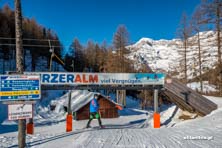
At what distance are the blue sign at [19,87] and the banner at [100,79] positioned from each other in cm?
973

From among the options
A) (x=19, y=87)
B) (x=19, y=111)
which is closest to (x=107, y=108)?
(x=19, y=111)

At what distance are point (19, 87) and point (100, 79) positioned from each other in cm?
1141

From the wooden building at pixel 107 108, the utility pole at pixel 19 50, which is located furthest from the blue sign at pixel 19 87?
the wooden building at pixel 107 108

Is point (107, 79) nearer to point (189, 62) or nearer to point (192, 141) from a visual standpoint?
point (192, 141)

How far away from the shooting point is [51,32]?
7688cm

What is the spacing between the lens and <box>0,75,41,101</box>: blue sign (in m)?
7.03

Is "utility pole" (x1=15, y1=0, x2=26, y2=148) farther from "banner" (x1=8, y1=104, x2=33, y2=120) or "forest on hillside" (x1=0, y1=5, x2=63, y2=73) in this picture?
"forest on hillside" (x1=0, y1=5, x2=63, y2=73)

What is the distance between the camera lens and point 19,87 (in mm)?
7184

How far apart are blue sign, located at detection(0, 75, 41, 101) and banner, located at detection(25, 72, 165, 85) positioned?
9.73 m

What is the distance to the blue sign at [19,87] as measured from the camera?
7031 millimetres

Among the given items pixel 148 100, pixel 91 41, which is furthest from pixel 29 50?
pixel 148 100

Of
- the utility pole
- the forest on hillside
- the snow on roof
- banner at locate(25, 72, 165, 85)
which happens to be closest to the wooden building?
the snow on roof

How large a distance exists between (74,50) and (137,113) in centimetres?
4569

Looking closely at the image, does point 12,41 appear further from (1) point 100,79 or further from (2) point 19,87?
(2) point 19,87
